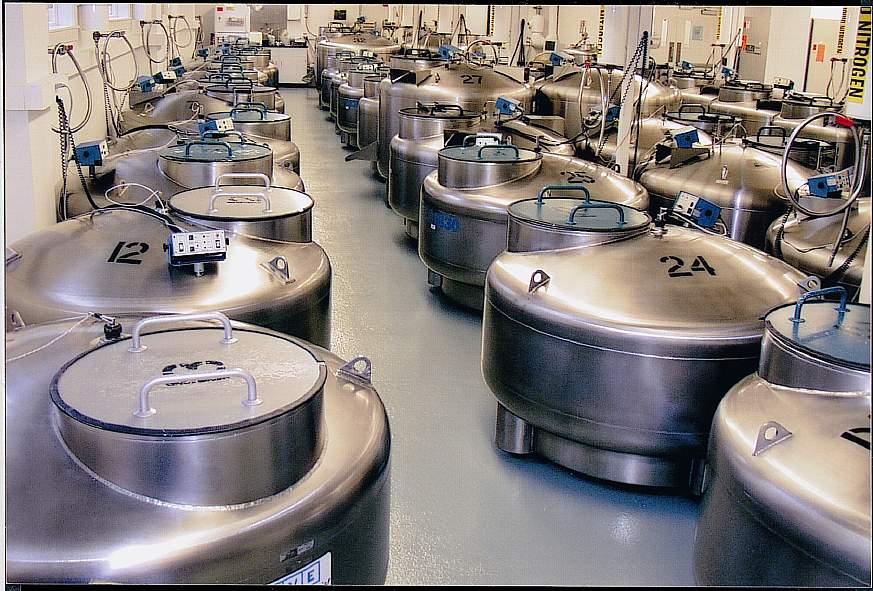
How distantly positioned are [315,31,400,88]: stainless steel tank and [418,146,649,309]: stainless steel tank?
922 centimetres

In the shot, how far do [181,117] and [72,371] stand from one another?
5344 millimetres

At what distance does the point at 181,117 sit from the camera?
6.79 m

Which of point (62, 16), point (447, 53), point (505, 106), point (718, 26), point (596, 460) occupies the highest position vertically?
point (718, 26)

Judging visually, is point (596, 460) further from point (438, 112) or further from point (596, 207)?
point (438, 112)

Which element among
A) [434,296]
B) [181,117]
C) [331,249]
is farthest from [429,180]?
[181,117]

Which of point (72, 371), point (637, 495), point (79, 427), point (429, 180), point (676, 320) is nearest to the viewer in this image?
point (79, 427)

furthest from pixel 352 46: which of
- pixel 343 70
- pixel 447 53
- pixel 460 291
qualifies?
pixel 460 291

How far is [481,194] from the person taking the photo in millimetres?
4934

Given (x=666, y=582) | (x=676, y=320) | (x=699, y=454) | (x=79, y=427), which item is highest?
(x=79, y=427)

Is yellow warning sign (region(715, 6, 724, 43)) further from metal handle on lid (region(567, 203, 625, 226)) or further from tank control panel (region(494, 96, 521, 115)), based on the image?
metal handle on lid (region(567, 203, 625, 226))

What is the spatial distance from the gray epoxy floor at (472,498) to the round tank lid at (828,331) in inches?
37.7

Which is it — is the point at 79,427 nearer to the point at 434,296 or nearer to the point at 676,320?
the point at 676,320

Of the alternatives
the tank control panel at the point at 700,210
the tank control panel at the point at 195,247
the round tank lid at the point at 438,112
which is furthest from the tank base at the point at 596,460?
the round tank lid at the point at 438,112

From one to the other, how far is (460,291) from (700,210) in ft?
6.24
